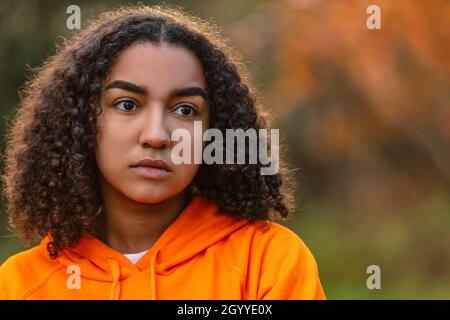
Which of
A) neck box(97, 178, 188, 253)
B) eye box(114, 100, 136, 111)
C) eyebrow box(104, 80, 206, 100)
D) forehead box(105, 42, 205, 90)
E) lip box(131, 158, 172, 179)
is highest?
forehead box(105, 42, 205, 90)

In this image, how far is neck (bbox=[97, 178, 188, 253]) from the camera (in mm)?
2178

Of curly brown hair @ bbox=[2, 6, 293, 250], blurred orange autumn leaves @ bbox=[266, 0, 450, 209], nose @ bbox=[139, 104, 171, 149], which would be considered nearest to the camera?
nose @ bbox=[139, 104, 171, 149]

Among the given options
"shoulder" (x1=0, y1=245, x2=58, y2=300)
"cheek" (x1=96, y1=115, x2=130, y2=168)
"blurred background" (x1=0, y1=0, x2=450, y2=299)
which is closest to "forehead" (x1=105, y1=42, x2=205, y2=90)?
"cheek" (x1=96, y1=115, x2=130, y2=168)

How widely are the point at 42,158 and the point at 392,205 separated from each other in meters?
3.87

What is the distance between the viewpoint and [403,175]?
5.78 m

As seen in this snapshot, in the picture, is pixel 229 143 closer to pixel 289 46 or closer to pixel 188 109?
pixel 188 109

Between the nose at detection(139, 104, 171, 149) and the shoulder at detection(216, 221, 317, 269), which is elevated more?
the nose at detection(139, 104, 171, 149)

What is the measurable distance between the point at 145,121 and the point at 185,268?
385 millimetres

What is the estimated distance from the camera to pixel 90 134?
7.06ft

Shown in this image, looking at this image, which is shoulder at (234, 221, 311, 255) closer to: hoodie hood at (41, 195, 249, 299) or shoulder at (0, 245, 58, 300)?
hoodie hood at (41, 195, 249, 299)

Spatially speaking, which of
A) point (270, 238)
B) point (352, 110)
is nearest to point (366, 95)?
point (352, 110)

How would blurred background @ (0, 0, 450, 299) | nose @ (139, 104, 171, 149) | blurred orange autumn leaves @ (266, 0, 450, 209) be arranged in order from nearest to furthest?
nose @ (139, 104, 171, 149) → blurred background @ (0, 0, 450, 299) → blurred orange autumn leaves @ (266, 0, 450, 209)

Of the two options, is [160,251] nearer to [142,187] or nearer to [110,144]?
[142,187]
